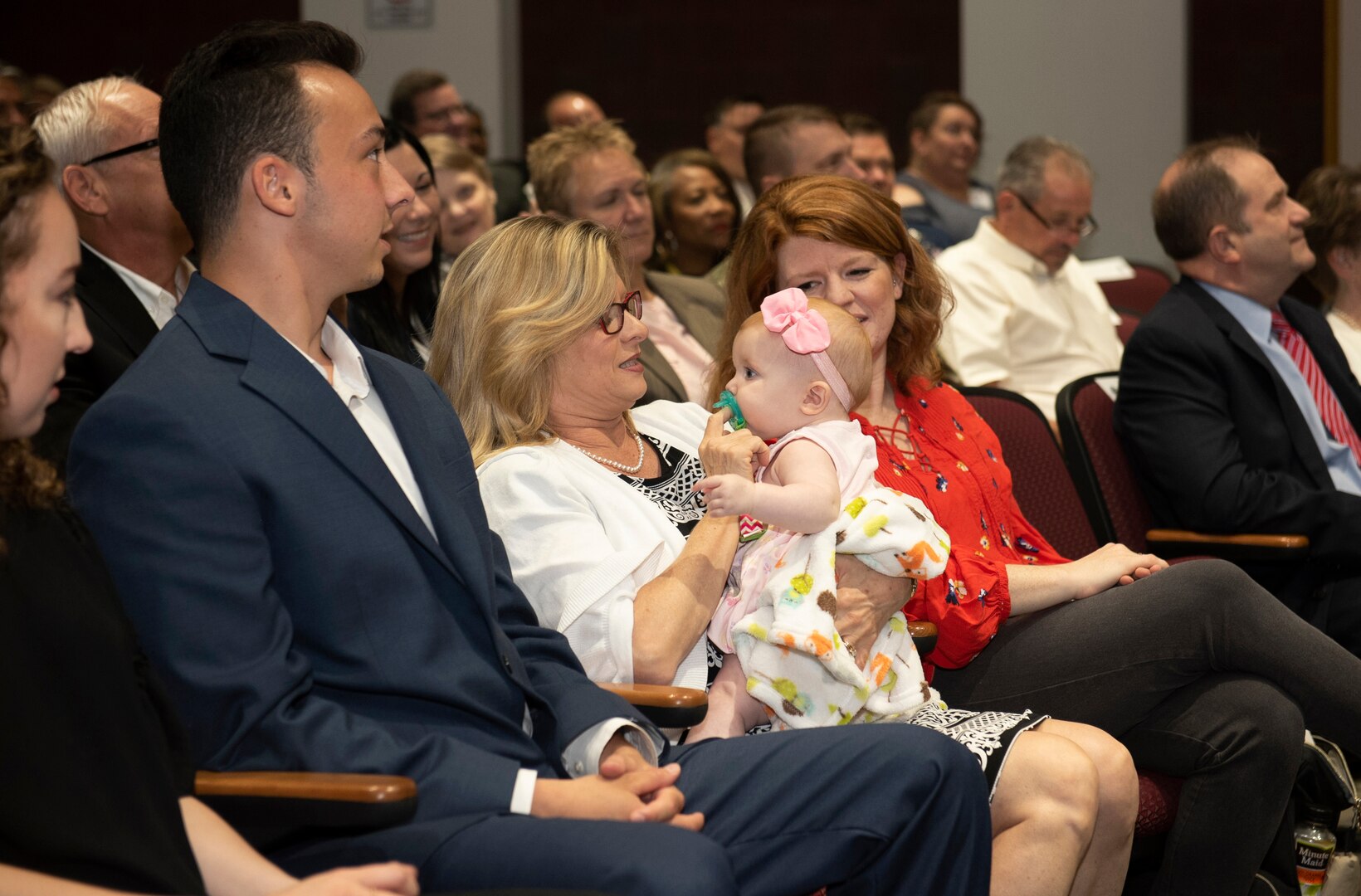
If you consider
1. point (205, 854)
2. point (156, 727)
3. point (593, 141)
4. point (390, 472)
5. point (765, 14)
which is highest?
point (765, 14)

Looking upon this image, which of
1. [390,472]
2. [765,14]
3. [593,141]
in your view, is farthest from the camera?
[765,14]

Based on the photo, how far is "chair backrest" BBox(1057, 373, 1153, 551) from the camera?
3213 mm

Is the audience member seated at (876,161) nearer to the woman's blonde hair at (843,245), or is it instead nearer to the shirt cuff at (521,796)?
the woman's blonde hair at (843,245)

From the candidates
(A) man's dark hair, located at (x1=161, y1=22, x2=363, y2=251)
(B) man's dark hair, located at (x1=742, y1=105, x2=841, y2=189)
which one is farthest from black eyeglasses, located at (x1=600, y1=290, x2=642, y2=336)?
(B) man's dark hair, located at (x1=742, y1=105, x2=841, y2=189)

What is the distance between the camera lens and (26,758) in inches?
51.6

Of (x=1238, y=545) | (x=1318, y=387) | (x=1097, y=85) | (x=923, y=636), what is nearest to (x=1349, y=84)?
(x=1097, y=85)

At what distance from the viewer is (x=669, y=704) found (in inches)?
75.9

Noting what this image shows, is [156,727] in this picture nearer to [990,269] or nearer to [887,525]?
[887,525]

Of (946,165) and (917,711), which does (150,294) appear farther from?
(946,165)

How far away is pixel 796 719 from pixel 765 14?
605 centimetres

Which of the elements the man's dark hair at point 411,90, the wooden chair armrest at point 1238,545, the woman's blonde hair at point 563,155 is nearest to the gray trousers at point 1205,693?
the wooden chair armrest at point 1238,545

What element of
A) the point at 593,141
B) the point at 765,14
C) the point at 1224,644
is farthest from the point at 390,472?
the point at 765,14

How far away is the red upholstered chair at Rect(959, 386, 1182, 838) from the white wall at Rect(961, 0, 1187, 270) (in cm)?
417

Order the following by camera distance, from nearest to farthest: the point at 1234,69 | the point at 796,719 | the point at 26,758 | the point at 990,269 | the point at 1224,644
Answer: the point at 26,758 → the point at 796,719 → the point at 1224,644 → the point at 990,269 → the point at 1234,69
